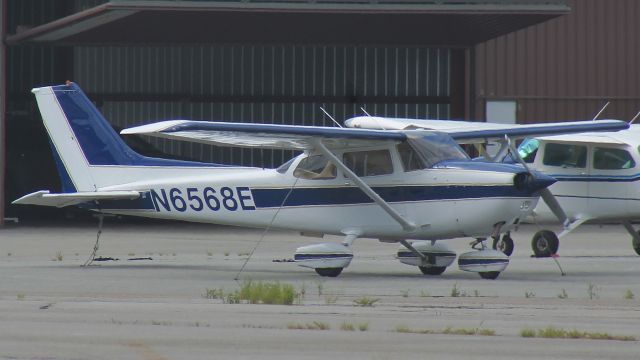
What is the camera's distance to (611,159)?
1981 cm

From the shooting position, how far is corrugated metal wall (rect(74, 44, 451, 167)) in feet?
116

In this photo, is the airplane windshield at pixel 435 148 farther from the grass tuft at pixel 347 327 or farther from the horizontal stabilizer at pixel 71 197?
the grass tuft at pixel 347 327

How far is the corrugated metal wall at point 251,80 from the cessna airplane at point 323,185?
57.7 feet

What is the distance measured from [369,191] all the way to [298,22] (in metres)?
13.0

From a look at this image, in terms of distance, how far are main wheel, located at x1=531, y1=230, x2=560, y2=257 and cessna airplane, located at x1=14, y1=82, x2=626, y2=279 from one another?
2.51 metres

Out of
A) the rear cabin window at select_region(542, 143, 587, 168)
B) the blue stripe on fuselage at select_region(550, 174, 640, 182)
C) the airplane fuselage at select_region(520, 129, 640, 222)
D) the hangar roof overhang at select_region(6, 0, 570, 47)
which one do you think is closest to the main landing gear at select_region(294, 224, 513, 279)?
the airplane fuselage at select_region(520, 129, 640, 222)

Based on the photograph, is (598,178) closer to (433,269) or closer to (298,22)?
(433,269)

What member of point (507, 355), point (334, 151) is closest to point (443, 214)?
point (334, 151)

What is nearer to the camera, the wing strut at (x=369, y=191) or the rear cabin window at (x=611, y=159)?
the wing strut at (x=369, y=191)

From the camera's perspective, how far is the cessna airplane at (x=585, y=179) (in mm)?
19484

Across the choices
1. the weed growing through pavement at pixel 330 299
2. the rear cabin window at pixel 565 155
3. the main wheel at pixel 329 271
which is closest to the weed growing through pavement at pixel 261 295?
the weed growing through pavement at pixel 330 299

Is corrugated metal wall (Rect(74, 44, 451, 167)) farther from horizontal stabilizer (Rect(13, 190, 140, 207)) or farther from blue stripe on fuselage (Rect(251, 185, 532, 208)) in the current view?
blue stripe on fuselage (Rect(251, 185, 532, 208))

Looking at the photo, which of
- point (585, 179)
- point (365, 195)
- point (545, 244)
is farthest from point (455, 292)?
point (585, 179)

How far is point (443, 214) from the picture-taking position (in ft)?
52.6
